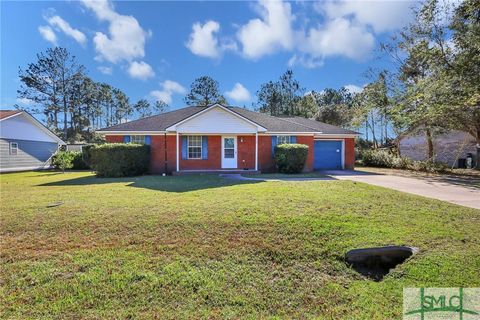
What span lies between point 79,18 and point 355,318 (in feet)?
57.6

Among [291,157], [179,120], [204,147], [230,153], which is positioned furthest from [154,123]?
[291,157]

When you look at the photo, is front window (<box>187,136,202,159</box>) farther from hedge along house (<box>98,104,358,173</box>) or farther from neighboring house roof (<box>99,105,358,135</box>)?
neighboring house roof (<box>99,105,358,135</box>)

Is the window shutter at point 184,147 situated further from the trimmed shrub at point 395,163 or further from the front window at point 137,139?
the trimmed shrub at point 395,163

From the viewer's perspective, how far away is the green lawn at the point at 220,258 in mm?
3293

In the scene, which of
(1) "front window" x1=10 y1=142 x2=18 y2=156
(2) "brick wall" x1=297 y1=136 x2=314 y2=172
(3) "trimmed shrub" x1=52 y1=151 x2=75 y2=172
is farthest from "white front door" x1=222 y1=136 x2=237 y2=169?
(1) "front window" x1=10 y1=142 x2=18 y2=156

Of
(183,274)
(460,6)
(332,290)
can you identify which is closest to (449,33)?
(460,6)

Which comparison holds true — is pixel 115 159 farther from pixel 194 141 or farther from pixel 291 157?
pixel 291 157

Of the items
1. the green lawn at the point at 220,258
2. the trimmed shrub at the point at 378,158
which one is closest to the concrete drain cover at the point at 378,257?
the green lawn at the point at 220,258

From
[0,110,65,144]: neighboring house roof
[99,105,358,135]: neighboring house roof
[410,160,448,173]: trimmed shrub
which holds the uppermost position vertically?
[0,110,65,144]: neighboring house roof

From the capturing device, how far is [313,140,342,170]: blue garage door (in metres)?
19.5

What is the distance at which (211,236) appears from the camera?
4.95m

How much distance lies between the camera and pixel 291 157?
52.4 feet

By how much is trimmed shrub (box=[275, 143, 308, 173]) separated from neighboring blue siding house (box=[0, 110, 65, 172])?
21590mm

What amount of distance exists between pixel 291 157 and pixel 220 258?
40.4ft
